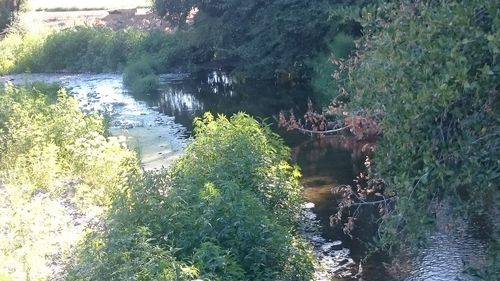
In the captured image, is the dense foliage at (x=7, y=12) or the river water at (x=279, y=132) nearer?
the river water at (x=279, y=132)

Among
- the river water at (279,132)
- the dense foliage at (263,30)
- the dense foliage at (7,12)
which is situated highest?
the dense foliage at (7,12)

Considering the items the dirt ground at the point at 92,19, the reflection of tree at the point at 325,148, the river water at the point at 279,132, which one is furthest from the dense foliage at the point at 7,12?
the reflection of tree at the point at 325,148

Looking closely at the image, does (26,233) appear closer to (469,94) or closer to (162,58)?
(469,94)

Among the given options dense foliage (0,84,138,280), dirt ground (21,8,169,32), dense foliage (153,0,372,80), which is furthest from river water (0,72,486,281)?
dirt ground (21,8,169,32)

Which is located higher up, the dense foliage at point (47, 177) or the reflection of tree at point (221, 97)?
the dense foliage at point (47, 177)

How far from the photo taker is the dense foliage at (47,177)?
898cm

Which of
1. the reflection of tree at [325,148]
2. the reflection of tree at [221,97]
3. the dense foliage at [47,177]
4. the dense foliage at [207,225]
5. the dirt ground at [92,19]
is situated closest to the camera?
the dense foliage at [207,225]

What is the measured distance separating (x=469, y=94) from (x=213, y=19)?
24.3 metres

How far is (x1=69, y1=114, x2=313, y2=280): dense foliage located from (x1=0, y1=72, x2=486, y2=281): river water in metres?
1.00

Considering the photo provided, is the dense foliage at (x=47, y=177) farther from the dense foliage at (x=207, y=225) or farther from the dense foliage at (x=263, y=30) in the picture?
the dense foliage at (x=263, y=30)

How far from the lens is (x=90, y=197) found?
1177 cm

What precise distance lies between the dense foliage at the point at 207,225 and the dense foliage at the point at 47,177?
2.39ft

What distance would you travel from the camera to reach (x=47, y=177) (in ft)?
41.5

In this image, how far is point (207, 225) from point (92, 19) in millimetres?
34428
